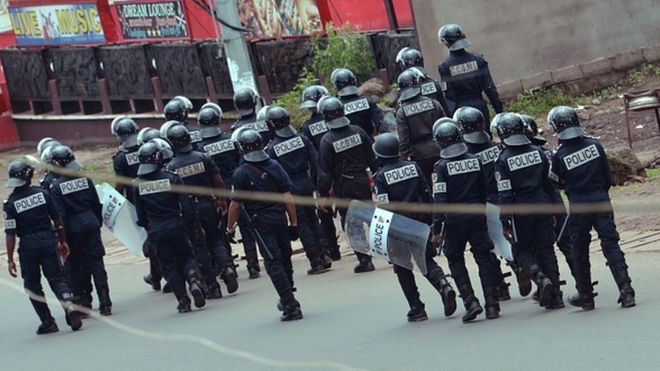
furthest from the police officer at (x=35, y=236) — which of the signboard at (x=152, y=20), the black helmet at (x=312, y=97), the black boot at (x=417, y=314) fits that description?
the signboard at (x=152, y=20)

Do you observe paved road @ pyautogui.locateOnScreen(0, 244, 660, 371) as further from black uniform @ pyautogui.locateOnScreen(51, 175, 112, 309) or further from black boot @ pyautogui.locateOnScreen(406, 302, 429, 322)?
black uniform @ pyautogui.locateOnScreen(51, 175, 112, 309)

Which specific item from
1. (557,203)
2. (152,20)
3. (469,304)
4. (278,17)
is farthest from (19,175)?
(152,20)

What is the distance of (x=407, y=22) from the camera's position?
81.8ft

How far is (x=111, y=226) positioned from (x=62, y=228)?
1399mm

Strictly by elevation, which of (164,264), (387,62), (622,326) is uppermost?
(387,62)

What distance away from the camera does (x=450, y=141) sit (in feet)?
43.1

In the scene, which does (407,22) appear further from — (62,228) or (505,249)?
(505,249)

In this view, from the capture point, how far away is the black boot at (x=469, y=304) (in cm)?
1324

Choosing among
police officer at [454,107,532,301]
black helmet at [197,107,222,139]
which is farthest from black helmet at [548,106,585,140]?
black helmet at [197,107,222,139]

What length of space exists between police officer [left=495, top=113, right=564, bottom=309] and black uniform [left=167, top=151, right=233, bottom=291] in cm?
394

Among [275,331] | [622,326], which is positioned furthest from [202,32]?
[622,326]

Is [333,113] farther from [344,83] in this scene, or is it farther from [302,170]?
[344,83]

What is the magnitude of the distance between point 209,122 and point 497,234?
187 inches

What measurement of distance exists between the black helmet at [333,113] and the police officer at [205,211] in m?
1.25
